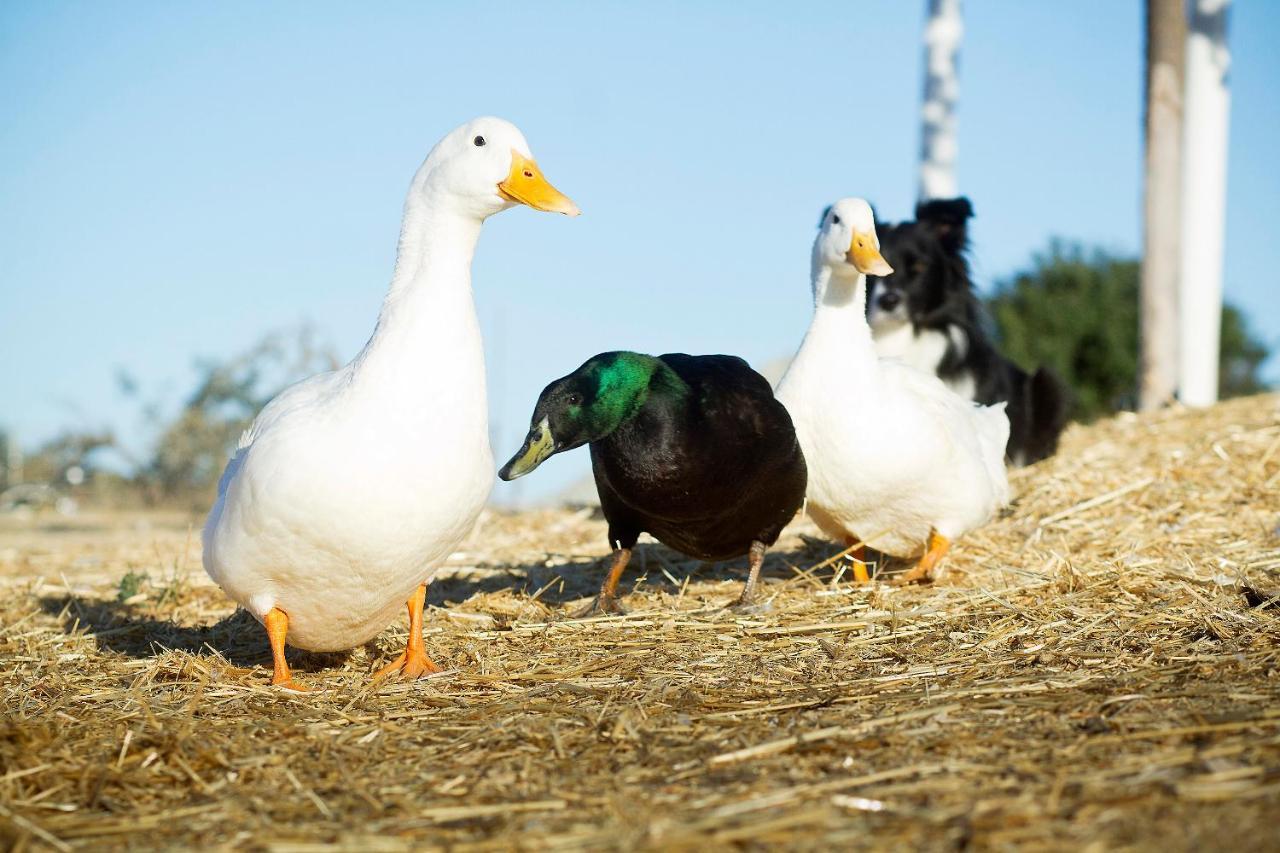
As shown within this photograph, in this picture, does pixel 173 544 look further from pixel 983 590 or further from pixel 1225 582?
pixel 1225 582

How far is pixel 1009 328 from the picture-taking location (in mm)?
22281

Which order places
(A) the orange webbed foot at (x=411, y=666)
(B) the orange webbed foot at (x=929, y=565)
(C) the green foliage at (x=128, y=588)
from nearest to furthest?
(A) the orange webbed foot at (x=411, y=666) < (B) the orange webbed foot at (x=929, y=565) < (C) the green foliage at (x=128, y=588)

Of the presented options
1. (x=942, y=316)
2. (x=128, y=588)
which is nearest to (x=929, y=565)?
(x=942, y=316)

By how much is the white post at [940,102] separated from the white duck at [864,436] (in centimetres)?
445

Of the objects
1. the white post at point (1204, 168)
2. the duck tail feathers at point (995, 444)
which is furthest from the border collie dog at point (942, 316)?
the white post at point (1204, 168)

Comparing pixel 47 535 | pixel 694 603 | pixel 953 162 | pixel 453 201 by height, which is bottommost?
pixel 47 535

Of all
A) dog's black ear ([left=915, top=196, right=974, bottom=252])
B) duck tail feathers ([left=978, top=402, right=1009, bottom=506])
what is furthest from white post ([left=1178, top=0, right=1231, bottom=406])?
duck tail feathers ([left=978, top=402, right=1009, bottom=506])

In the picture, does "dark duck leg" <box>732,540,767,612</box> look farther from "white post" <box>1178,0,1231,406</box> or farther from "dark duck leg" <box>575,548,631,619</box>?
"white post" <box>1178,0,1231,406</box>

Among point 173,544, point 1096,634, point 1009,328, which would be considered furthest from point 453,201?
point 1009,328

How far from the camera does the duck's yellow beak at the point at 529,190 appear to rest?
334cm

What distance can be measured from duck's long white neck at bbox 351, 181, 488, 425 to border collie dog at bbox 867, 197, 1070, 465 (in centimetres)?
Result: 378

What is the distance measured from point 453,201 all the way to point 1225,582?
2852mm

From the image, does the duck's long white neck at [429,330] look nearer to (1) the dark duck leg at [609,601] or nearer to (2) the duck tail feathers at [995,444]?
(1) the dark duck leg at [609,601]

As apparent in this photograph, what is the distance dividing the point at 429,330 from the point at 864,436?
1910mm
